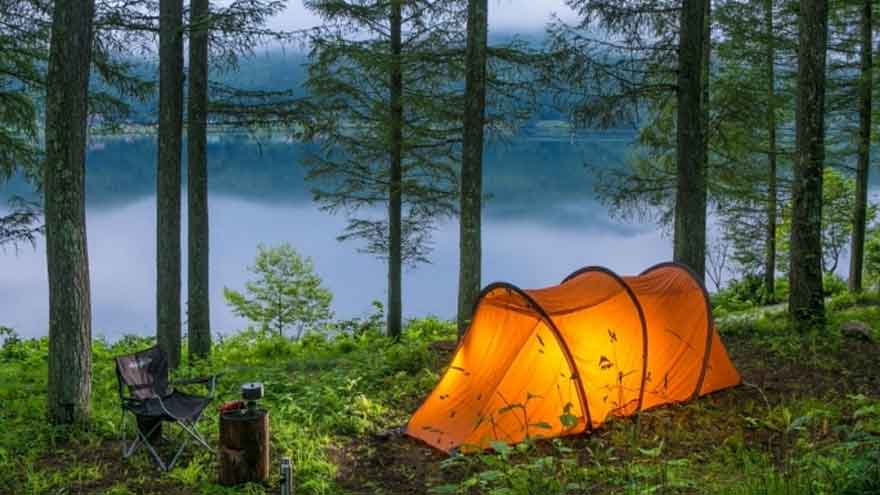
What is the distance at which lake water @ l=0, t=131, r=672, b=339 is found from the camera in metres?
23.2

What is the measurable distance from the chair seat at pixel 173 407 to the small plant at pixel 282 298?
11888 millimetres

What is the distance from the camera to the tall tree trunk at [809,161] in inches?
340

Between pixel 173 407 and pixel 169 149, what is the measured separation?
424cm

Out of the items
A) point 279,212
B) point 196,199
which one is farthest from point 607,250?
point 196,199

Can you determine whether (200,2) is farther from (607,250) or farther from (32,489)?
(607,250)

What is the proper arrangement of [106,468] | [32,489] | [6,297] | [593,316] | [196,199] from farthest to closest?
[6,297], [196,199], [593,316], [106,468], [32,489]

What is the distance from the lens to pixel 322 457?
5625 mm

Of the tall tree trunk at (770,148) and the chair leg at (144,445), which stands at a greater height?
the tall tree trunk at (770,148)

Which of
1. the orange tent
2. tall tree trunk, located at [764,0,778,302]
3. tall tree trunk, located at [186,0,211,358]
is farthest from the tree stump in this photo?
tall tree trunk, located at [764,0,778,302]

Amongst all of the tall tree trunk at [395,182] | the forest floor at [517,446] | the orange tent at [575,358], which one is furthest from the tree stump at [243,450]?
the tall tree trunk at [395,182]

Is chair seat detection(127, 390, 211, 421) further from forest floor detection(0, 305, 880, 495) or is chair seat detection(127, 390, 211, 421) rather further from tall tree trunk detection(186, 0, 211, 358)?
tall tree trunk detection(186, 0, 211, 358)

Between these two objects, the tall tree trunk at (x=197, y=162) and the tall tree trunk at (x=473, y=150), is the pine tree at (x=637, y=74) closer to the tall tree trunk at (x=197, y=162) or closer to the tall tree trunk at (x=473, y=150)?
the tall tree trunk at (x=473, y=150)

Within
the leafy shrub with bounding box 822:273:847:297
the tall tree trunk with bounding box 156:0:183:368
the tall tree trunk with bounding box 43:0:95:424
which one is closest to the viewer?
the tall tree trunk with bounding box 43:0:95:424

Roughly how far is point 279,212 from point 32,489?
40.3m
